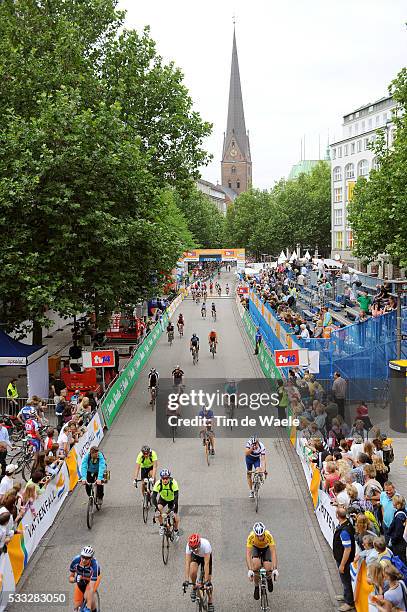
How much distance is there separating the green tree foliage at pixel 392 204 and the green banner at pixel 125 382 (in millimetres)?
10619

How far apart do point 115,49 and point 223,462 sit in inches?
831

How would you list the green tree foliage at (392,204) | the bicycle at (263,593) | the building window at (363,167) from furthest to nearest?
the building window at (363,167), the green tree foliage at (392,204), the bicycle at (263,593)

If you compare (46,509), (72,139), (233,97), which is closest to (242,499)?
(46,509)

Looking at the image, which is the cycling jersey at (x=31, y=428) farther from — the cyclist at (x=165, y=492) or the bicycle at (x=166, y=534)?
the bicycle at (x=166, y=534)

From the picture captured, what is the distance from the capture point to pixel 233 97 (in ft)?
515

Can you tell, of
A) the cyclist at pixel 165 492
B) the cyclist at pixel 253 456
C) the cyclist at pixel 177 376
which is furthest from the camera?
the cyclist at pixel 177 376

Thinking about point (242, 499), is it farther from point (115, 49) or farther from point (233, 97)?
point (233, 97)

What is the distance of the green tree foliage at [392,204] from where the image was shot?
1054 inches

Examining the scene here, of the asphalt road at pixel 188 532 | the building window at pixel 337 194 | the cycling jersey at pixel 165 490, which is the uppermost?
the building window at pixel 337 194

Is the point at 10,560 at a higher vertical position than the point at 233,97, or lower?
lower

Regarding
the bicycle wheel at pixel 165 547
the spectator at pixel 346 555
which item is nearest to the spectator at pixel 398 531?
the spectator at pixel 346 555

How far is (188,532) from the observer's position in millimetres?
12016

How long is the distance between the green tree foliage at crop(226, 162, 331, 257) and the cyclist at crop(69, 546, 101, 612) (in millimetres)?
83839

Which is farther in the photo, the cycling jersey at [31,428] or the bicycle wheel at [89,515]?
the cycling jersey at [31,428]
